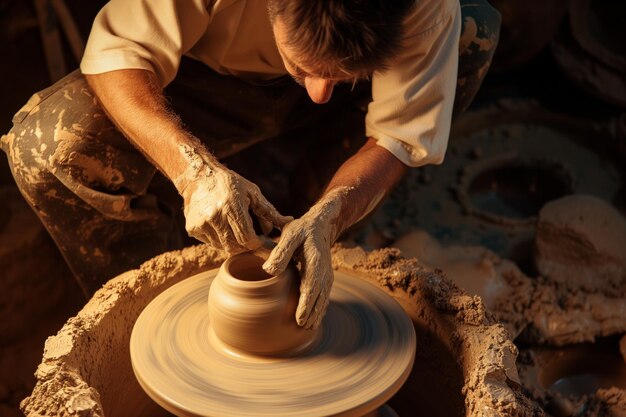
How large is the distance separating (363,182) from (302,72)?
405 mm

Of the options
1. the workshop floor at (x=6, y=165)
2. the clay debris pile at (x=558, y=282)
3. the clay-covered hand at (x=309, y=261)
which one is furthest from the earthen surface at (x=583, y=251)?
the clay-covered hand at (x=309, y=261)

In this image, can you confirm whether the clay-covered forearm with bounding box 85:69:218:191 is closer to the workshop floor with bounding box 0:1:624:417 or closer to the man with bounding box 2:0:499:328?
the man with bounding box 2:0:499:328

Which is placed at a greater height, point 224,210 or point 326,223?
point 224,210

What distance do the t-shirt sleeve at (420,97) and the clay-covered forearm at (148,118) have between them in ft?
1.92

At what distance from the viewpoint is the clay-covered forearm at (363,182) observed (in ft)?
6.63

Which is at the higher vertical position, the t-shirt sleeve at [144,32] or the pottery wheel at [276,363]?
the t-shirt sleeve at [144,32]

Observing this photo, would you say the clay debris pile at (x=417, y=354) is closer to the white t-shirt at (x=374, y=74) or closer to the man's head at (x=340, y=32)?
the white t-shirt at (x=374, y=74)

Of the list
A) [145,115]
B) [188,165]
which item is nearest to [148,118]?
[145,115]

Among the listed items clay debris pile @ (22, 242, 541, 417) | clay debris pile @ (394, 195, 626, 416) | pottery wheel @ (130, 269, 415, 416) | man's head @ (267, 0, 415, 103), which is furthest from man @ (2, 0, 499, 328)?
clay debris pile @ (394, 195, 626, 416)

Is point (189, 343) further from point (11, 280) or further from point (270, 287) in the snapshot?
point (11, 280)

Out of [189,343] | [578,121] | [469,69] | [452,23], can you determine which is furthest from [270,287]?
[578,121]

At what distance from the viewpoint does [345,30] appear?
1.58 metres

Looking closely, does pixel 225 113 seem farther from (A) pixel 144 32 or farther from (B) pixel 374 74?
(B) pixel 374 74

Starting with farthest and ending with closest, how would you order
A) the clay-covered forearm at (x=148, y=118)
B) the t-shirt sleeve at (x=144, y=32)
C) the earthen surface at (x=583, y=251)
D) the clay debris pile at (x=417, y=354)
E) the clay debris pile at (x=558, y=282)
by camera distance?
the earthen surface at (x=583, y=251)
the clay debris pile at (x=558, y=282)
the t-shirt sleeve at (x=144, y=32)
the clay-covered forearm at (x=148, y=118)
the clay debris pile at (x=417, y=354)
